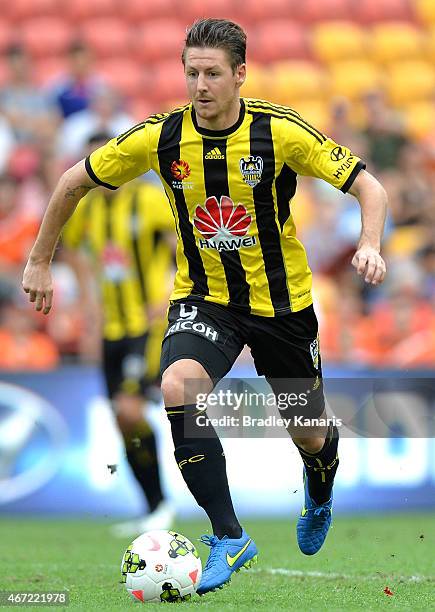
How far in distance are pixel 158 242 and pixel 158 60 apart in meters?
8.58

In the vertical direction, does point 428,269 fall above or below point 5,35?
below

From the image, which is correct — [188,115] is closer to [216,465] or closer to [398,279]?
[216,465]

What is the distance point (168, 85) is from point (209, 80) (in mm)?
11177

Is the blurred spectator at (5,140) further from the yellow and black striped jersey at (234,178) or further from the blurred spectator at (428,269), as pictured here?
the yellow and black striped jersey at (234,178)

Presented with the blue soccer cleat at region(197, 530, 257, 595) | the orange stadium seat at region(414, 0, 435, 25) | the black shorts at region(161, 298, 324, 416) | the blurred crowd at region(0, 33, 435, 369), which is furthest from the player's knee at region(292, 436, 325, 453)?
the orange stadium seat at region(414, 0, 435, 25)

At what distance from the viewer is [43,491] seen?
1045 centimetres

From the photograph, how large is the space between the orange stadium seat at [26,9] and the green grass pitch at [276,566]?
371 inches

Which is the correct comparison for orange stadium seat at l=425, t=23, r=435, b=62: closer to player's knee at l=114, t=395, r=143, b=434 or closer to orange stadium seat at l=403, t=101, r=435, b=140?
orange stadium seat at l=403, t=101, r=435, b=140

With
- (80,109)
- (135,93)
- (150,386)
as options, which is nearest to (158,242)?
(150,386)

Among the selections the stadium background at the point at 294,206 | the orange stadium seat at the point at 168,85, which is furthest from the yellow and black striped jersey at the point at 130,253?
the orange stadium seat at the point at 168,85

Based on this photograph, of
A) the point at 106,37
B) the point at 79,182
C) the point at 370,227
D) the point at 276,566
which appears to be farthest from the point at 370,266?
the point at 106,37

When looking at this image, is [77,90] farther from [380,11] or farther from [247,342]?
[247,342]

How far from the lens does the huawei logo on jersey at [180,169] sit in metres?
5.72

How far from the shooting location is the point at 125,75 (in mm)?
16594
